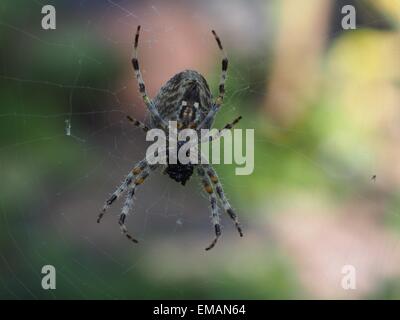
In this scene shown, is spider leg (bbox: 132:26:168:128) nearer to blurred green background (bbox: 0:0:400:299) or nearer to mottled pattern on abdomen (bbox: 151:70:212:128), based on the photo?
mottled pattern on abdomen (bbox: 151:70:212:128)

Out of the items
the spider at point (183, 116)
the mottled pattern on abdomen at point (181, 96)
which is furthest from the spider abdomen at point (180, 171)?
the mottled pattern on abdomen at point (181, 96)

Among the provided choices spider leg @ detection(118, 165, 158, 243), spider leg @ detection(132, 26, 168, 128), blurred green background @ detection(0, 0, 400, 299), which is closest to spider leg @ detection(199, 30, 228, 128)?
spider leg @ detection(132, 26, 168, 128)

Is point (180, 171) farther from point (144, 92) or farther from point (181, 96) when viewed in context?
point (144, 92)

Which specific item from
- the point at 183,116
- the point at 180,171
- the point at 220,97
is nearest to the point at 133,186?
the point at 180,171

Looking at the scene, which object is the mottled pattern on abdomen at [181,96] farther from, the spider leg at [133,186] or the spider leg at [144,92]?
the spider leg at [133,186]

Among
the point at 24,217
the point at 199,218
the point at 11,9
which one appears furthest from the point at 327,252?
the point at 11,9
